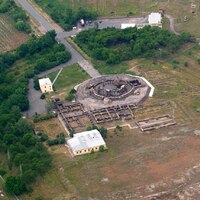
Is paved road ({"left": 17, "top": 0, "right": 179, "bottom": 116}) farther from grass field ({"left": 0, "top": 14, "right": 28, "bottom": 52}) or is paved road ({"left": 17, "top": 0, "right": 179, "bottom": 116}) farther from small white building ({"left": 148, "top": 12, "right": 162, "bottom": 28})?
grass field ({"left": 0, "top": 14, "right": 28, "bottom": 52})

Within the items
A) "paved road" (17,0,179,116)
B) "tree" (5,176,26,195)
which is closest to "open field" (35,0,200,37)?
"paved road" (17,0,179,116)

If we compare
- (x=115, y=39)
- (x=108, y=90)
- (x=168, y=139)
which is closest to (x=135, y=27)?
(x=115, y=39)

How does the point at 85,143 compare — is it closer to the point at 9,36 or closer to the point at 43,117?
the point at 43,117

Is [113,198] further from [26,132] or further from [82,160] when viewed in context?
[26,132]

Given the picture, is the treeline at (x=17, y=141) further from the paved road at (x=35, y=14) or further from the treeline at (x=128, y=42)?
the paved road at (x=35, y=14)

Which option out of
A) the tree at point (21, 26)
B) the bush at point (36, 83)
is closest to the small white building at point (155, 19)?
the tree at point (21, 26)

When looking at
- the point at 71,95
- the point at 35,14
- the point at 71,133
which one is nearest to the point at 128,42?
the point at 71,95
